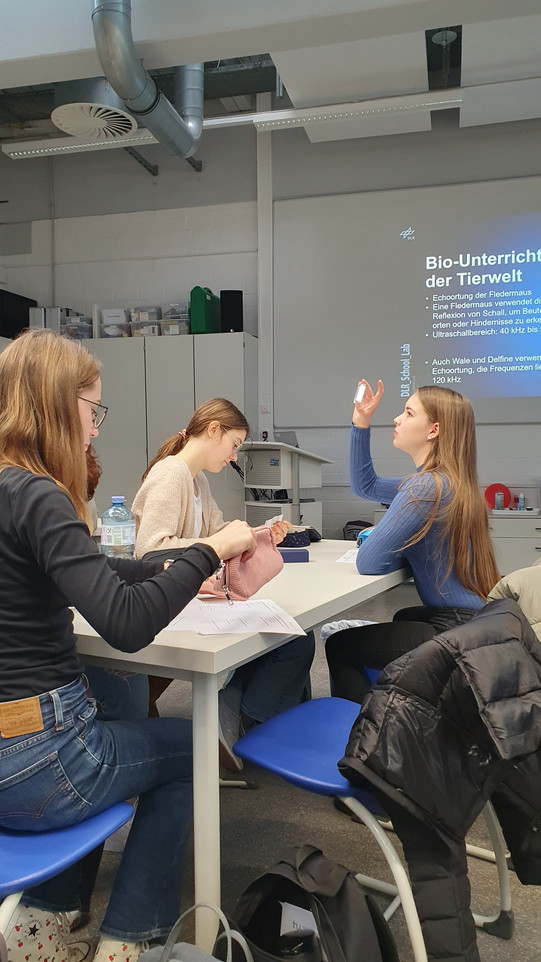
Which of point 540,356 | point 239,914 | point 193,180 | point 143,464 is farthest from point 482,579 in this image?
point 193,180

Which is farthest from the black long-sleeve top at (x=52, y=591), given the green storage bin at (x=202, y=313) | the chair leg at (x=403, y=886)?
the green storage bin at (x=202, y=313)

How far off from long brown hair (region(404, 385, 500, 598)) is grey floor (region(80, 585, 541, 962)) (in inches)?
29.4

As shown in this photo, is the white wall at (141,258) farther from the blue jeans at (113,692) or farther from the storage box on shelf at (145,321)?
the blue jeans at (113,692)

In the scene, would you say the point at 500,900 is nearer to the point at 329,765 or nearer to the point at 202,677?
the point at 329,765

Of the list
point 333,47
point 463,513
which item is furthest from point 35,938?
point 333,47

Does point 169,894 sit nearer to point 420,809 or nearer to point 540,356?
point 420,809

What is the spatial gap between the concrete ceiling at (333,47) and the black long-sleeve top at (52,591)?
3467 mm

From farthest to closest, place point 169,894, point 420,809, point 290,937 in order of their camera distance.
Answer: point 169,894
point 290,937
point 420,809

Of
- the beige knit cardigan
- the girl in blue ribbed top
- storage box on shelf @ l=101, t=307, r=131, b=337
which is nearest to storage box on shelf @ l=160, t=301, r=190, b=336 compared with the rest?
storage box on shelf @ l=101, t=307, r=131, b=337

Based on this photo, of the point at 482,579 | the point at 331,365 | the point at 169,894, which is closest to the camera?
the point at 169,894

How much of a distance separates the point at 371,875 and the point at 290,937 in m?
0.68

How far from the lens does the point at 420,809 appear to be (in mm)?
1035

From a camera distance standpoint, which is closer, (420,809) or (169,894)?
(420,809)

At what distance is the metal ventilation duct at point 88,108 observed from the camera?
424 cm
